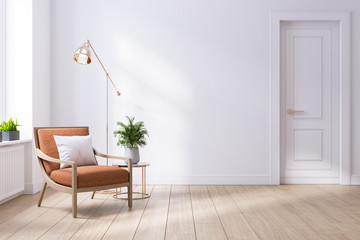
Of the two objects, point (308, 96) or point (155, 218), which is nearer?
point (155, 218)

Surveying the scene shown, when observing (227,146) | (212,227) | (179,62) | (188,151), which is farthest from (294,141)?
(212,227)

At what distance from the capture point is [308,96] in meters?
5.36

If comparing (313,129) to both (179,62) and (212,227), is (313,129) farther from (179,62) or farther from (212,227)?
(212,227)

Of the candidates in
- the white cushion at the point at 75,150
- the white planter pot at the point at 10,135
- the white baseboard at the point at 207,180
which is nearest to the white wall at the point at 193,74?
the white baseboard at the point at 207,180

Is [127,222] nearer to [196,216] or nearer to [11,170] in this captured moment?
[196,216]

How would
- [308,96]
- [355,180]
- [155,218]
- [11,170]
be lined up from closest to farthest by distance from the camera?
1. [155,218]
2. [11,170]
3. [355,180]
4. [308,96]

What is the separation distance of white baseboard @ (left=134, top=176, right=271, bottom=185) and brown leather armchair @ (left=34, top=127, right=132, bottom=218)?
1.30 m

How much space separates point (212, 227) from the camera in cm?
317

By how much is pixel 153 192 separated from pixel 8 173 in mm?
1641

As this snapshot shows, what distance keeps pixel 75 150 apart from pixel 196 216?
138cm

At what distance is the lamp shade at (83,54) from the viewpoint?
4204 mm

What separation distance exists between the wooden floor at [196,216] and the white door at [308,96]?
0.61 meters

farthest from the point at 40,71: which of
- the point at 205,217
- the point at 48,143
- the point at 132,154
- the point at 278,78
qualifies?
the point at 278,78

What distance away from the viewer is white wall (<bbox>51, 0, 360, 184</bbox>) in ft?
17.3
